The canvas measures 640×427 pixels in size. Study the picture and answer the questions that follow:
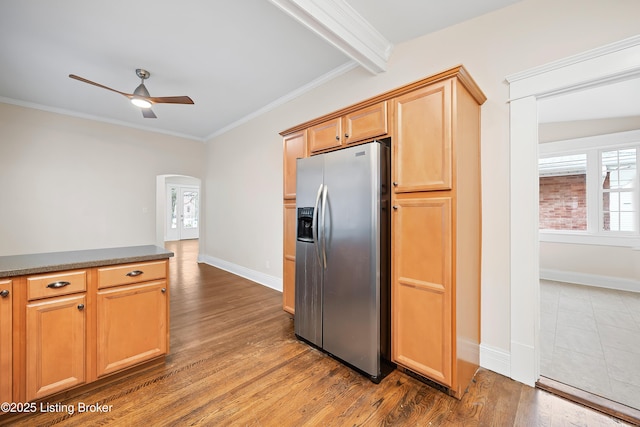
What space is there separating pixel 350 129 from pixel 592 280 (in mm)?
4912

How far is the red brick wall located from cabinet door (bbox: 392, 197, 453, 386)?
15.3 feet

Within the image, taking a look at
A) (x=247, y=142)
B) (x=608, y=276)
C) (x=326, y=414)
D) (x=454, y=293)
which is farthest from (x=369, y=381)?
(x=608, y=276)

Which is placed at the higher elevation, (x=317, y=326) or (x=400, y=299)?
(x=400, y=299)

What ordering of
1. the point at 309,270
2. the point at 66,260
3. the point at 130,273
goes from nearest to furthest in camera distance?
1. the point at 66,260
2. the point at 130,273
3. the point at 309,270

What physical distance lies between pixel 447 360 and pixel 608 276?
437 centimetres

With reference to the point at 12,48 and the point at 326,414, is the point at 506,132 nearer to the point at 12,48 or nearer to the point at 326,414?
the point at 326,414

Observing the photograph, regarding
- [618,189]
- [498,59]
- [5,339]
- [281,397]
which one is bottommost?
[281,397]

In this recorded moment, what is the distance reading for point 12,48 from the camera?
2717 mm

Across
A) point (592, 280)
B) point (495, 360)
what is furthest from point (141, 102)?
point (592, 280)

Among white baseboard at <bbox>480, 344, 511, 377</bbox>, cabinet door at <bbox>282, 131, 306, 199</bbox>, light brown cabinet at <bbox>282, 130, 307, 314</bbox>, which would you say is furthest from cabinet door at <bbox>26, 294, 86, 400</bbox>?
white baseboard at <bbox>480, 344, 511, 377</bbox>

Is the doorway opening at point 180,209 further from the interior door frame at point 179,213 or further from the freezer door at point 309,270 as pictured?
the freezer door at point 309,270

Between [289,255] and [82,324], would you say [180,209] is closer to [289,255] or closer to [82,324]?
[289,255]

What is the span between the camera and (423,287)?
Answer: 5.82 ft

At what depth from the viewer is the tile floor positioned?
5.97ft
